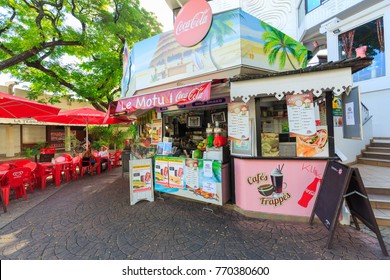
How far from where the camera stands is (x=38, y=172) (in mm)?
6457

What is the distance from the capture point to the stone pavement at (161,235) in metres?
2.84

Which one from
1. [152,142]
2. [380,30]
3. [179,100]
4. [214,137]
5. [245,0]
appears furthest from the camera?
[245,0]

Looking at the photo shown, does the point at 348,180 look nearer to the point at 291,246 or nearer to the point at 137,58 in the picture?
the point at 291,246

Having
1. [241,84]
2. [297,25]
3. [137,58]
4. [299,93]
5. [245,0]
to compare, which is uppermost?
[245,0]

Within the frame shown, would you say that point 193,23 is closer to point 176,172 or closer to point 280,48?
point 280,48

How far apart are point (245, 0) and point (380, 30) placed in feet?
31.9

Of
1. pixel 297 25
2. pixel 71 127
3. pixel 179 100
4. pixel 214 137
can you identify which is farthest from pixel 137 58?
pixel 71 127

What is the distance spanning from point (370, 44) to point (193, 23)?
28.7 ft

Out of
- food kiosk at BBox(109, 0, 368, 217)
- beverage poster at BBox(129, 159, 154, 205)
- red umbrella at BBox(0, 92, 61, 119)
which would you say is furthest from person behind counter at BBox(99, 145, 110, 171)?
beverage poster at BBox(129, 159, 154, 205)

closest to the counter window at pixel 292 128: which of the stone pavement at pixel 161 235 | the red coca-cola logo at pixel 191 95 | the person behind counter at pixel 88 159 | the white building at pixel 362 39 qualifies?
the red coca-cola logo at pixel 191 95

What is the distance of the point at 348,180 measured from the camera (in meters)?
2.73

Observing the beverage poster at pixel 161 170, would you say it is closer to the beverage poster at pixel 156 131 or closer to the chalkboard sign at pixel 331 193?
the beverage poster at pixel 156 131

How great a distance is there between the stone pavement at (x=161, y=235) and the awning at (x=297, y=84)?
257cm
